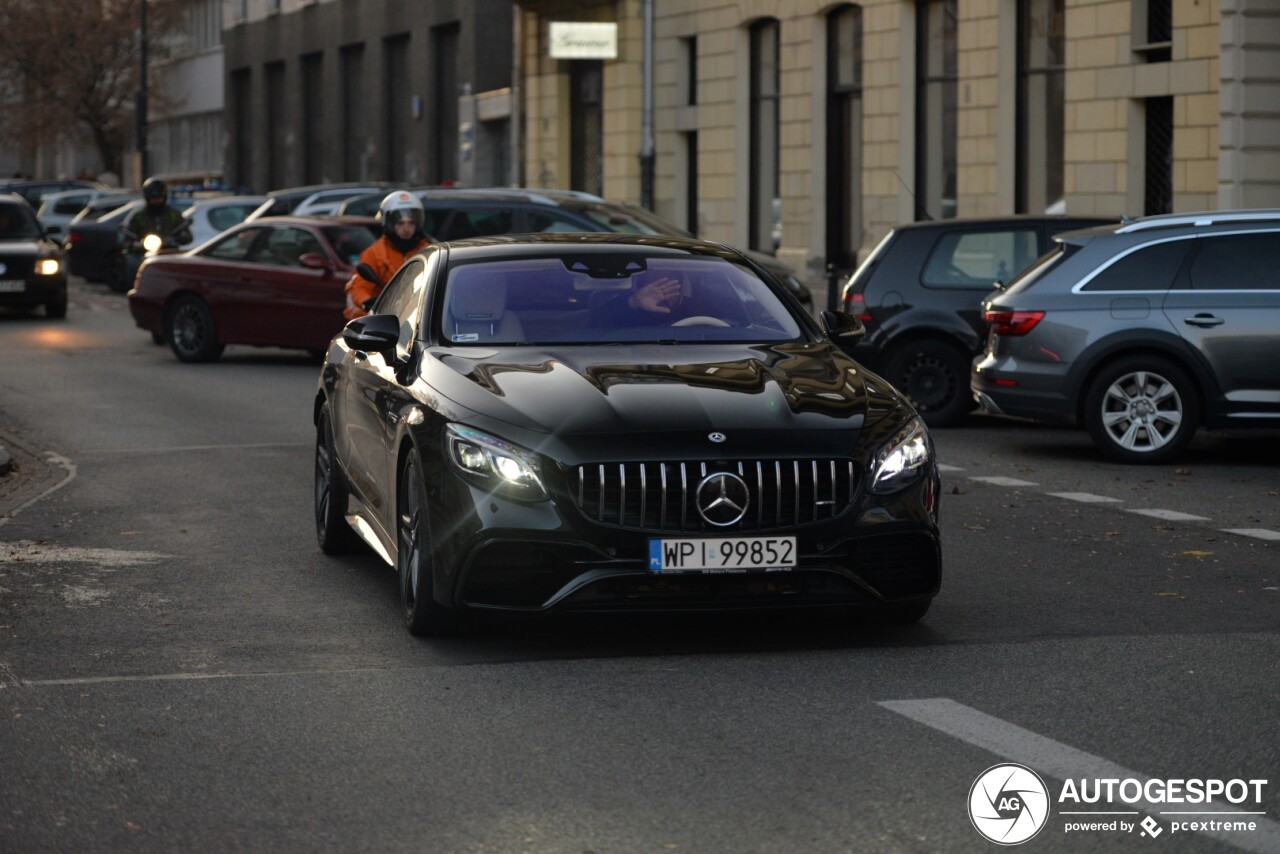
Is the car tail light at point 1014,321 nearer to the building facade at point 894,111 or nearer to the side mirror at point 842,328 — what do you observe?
the side mirror at point 842,328

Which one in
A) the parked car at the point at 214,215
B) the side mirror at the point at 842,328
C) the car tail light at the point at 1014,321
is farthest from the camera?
the parked car at the point at 214,215

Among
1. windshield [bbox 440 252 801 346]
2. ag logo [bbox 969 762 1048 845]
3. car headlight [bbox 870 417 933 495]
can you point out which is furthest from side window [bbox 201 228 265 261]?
ag logo [bbox 969 762 1048 845]

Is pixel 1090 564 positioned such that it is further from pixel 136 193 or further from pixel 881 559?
pixel 136 193

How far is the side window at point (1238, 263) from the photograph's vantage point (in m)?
14.3

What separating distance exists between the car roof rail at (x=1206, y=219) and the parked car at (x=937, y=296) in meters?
2.26

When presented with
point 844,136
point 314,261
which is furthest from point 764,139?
point 314,261

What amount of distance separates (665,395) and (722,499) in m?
0.49

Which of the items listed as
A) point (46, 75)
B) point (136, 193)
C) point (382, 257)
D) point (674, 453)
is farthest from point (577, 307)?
point (46, 75)

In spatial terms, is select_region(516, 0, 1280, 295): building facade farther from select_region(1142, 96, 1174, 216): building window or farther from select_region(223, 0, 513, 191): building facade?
select_region(223, 0, 513, 191): building facade

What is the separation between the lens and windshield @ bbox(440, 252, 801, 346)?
8.86 meters

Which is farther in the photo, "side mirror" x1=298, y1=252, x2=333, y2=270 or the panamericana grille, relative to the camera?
"side mirror" x1=298, y1=252, x2=333, y2=270

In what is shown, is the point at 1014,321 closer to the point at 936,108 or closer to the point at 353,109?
the point at 936,108

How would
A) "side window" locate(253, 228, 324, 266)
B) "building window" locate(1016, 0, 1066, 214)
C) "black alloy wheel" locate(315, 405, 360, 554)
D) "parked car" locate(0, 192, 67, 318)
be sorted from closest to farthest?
1. "black alloy wheel" locate(315, 405, 360, 554)
2. "side window" locate(253, 228, 324, 266)
3. "building window" locate(1016, 0, 1066, 214)
4. "parked car" locate(0, 192, 67, 318)

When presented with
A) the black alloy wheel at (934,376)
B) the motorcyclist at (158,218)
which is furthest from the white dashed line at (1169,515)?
the motorcyclist at (158,218)
